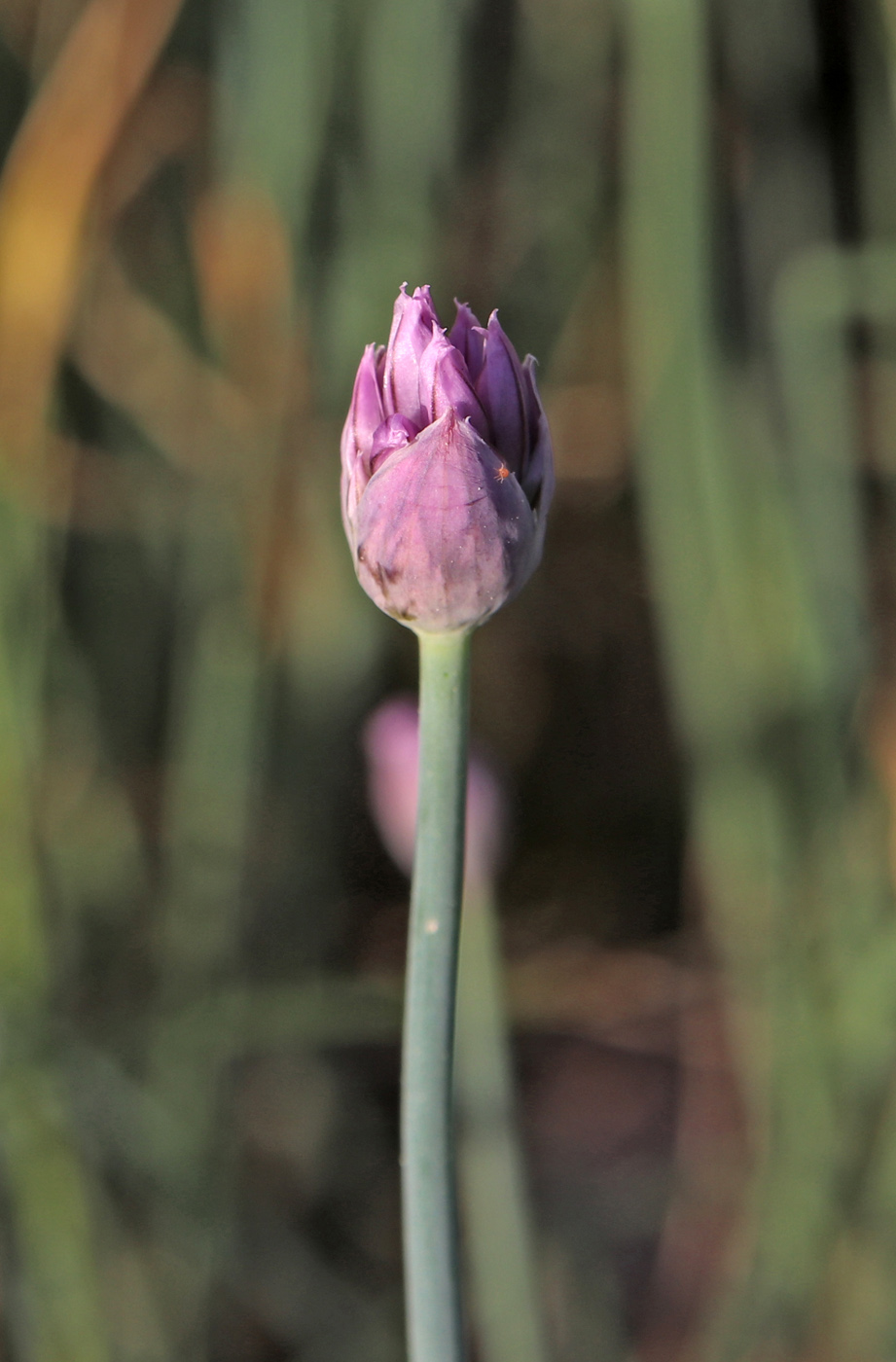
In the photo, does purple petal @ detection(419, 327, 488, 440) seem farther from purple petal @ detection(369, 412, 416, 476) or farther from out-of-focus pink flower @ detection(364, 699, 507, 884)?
out-of-focus pink flower @ detection(364, 699, 507, 884)

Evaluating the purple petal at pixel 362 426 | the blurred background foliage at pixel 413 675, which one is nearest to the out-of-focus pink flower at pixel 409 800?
the blurred background foliage at pixel 413 675

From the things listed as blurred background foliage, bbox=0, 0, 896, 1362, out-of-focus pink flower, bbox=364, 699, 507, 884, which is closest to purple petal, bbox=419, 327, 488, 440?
out-of-focus pink flower, bbox=364, 699, 507, 884

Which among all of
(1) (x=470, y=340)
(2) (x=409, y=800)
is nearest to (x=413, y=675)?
(2) (x=409, y=800)

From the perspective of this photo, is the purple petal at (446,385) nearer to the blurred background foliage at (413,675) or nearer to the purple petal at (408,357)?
the purple petal at (408,357)

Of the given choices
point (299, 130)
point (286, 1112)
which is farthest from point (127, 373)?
point (286, 1112)

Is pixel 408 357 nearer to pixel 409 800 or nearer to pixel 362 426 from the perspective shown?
pixel 362 426
